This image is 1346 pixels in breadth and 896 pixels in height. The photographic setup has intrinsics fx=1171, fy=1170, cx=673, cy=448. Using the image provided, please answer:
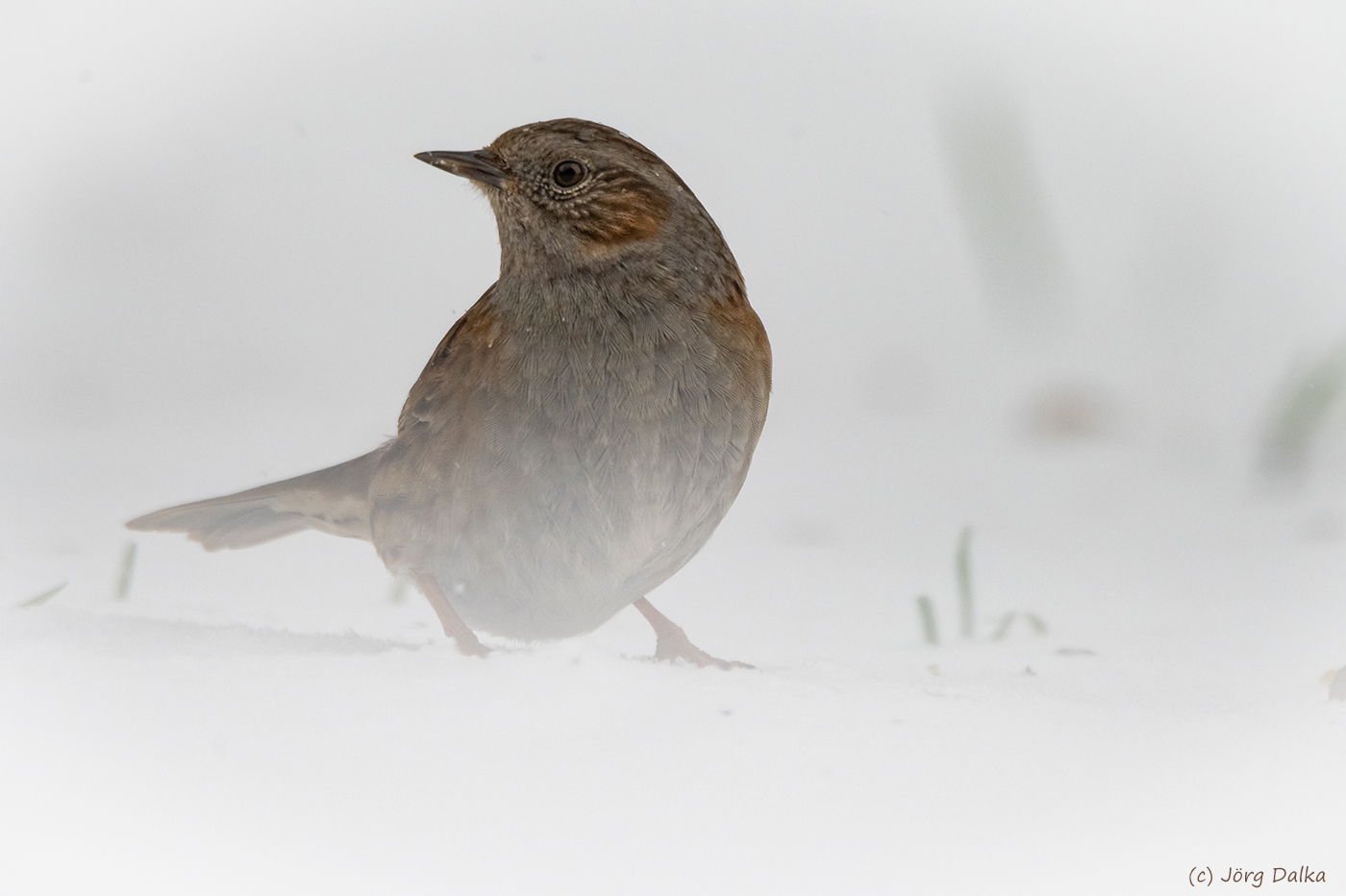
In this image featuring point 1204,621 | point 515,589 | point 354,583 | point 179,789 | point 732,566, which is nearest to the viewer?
point 179,789

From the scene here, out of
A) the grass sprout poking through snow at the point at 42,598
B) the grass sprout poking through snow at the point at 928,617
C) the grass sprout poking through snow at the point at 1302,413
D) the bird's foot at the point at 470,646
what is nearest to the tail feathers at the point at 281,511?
the grass sprout poking through snow at the point at 42,598

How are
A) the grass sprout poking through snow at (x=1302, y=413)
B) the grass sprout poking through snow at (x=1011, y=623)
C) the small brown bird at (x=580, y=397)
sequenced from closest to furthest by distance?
the small brown bird at (x=580, y=397), the grass sprout poking through snow at (x=1011, y=623), the grass sprout poking through snow at (x=1302, y=413)

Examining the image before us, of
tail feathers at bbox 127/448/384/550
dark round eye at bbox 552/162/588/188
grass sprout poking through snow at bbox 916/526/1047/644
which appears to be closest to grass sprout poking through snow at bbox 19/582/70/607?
tail feathers at bbox 127/448/384/550

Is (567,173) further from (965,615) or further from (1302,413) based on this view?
(1302,413)

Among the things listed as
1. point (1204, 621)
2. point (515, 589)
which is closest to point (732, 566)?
point (515, 589)

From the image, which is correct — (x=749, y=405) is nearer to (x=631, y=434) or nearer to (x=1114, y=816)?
(x=631, y=434)

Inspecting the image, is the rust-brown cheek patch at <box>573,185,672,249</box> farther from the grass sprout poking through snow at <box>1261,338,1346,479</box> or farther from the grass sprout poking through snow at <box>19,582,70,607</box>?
the grass sprout poking through snow at <box>1261,338,1346,479</box>

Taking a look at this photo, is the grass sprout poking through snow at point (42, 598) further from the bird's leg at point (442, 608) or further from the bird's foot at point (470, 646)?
the bird's foot at point (470, 646)
